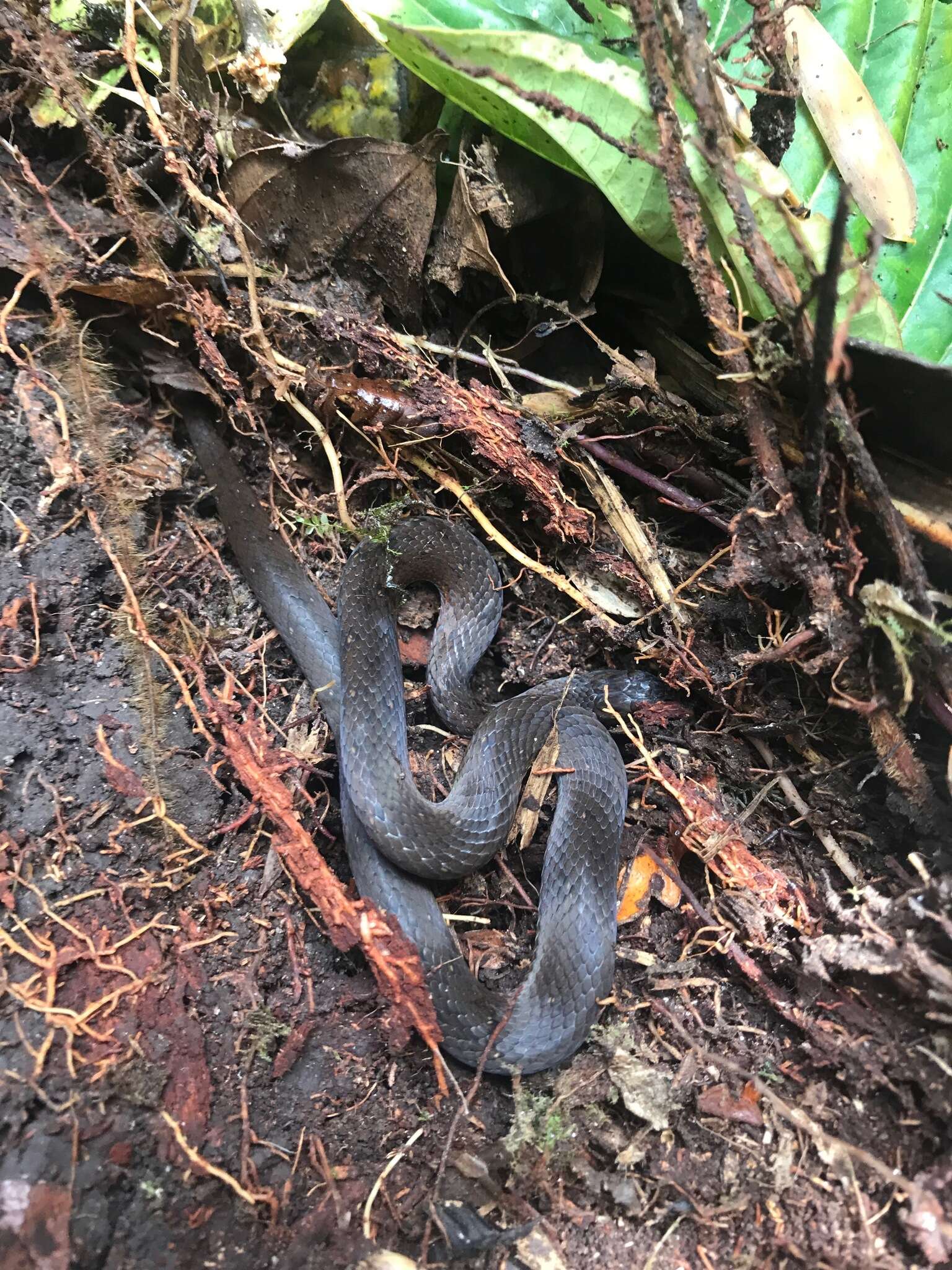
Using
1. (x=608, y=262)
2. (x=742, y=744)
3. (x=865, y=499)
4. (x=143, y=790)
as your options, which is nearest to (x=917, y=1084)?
(x=742, y=744)

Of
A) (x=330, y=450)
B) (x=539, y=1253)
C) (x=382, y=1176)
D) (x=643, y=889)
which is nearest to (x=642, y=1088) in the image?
(x=539, y=1253)

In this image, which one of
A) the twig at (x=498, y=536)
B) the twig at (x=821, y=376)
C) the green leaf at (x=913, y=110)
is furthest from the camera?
the twig at (x=498, y=536)

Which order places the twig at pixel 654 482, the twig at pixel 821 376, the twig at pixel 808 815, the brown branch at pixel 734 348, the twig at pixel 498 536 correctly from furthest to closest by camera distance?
1. the twig at pixel 498 536
2. the twig at pixel 654 482
3. the twig at pixel 808 815
4. the brown branch at pixel 734 348
5. the twig at pixel 821 376

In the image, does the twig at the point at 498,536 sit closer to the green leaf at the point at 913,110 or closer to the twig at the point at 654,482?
the twig at the point at 654,482

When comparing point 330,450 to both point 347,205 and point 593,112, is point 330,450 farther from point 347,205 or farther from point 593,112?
point 593,112

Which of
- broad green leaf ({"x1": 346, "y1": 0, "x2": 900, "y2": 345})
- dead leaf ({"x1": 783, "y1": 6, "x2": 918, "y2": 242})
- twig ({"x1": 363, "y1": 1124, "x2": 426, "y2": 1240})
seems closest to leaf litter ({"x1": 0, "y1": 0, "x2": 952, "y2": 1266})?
twig ({"x1": 363, "y1": 1124, "x2": 426, "y2": 1240})

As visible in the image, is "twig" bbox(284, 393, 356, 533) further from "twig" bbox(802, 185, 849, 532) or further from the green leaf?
the green leaf

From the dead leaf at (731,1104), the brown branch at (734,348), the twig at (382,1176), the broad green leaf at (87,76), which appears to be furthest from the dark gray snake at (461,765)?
the broad green leaf at (87,76)
